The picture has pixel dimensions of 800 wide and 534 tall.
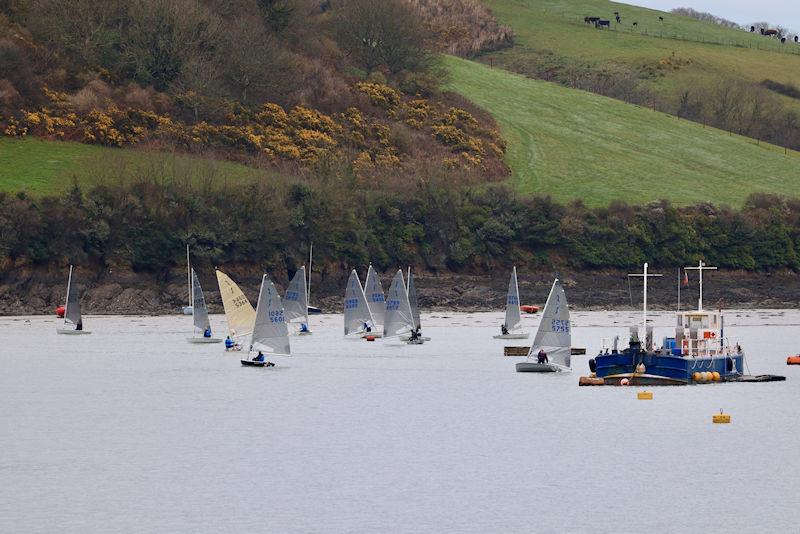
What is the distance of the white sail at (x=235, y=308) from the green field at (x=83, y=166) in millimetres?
55353

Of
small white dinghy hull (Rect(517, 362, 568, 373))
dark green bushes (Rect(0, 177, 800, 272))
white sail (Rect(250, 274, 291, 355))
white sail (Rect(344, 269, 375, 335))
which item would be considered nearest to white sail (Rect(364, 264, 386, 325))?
white sail (Rect(344, 269, 375, 335))

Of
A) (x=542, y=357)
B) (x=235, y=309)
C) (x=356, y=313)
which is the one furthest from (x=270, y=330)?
(x=356, y=313)

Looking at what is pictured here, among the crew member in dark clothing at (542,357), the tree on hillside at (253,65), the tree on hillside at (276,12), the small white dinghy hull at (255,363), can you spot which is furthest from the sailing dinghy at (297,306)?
the tree on hillside at (276,12)

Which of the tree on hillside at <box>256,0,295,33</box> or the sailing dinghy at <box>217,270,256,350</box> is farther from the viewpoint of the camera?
the tree on hillside at <box>256,0,295,33</box>

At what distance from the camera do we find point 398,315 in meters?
109

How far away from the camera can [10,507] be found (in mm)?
49250

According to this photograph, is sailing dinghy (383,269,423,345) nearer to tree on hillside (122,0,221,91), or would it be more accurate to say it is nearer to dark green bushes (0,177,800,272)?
dark green bushes (0,177,800,272)

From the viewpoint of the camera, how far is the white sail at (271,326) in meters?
88.8

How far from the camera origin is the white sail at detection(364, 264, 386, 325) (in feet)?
387

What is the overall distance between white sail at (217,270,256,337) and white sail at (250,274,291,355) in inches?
179

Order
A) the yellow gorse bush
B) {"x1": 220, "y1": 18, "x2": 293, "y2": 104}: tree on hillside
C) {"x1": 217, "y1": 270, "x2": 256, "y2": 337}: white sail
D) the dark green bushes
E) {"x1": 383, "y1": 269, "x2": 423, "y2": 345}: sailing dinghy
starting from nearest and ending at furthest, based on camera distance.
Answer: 1. {"x1": 217, "y1": 270, "x2": 256, "y2": 337}: white sail
2. {"x1": 383, "y1": 269, "x2": 423, "y2": 345}: sailing dinghy
3. the dark green bushes
4. the yellow gorse bush
5. {"x1": 220, "y1": 18, "x2": 293, "y2": 104}: tree on hillside

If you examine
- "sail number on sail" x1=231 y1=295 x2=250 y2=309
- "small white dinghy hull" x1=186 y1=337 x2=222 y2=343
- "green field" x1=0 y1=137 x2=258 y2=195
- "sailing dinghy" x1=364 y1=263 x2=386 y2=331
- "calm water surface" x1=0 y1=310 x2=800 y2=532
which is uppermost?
"green field" x1=0 y1=137 x2=258 y2=195

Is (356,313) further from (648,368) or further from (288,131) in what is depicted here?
(288,131)

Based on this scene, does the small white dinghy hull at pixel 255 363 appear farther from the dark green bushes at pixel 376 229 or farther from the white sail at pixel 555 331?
the dark green bushes at pixel 376 229
